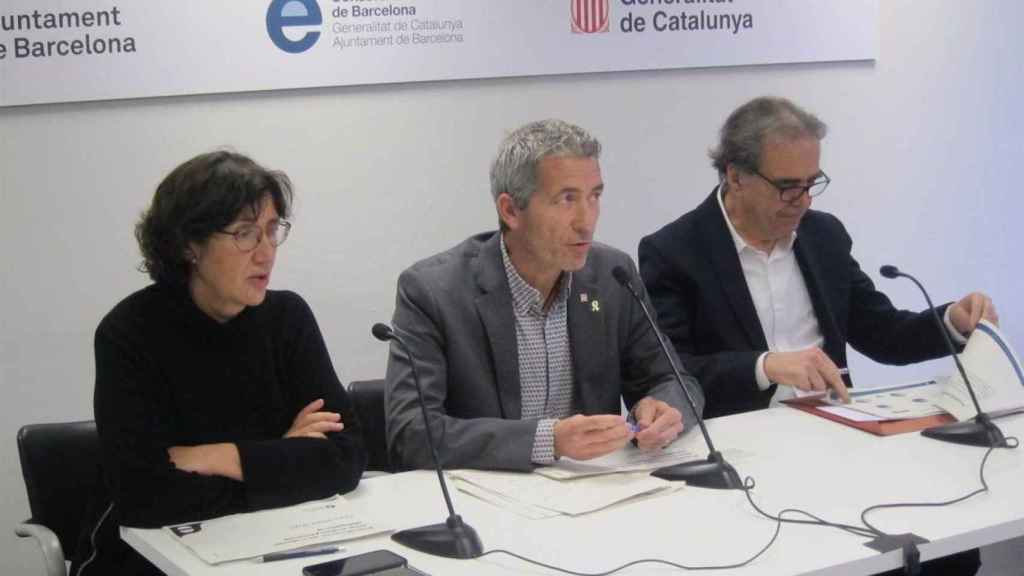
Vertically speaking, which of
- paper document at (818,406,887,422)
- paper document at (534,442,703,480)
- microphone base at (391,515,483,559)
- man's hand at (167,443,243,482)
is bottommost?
paper document at (818,406,887,422)

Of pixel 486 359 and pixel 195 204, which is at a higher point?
pixel 195 204

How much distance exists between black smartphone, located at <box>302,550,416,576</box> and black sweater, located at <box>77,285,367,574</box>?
38cm

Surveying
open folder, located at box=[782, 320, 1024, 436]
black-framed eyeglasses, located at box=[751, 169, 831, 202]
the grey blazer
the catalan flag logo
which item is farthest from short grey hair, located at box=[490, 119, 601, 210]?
the catalan flag logo

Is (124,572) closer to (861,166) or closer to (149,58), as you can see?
(149,58)

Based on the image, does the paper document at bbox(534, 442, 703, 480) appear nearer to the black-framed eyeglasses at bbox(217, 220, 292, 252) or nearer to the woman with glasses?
the woman with glasses

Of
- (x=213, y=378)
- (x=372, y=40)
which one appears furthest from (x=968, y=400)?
(x=372, y=40)

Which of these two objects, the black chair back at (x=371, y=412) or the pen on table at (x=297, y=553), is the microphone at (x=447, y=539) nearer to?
the pen on table at (x=297, y=553)

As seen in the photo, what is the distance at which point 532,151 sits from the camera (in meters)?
2.82

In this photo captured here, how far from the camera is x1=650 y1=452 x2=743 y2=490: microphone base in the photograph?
7.87 ft

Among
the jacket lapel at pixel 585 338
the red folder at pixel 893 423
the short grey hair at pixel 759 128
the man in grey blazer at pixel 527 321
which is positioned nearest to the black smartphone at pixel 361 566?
the man in grey blazer at pixel 527 321

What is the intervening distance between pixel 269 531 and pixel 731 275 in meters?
1.59

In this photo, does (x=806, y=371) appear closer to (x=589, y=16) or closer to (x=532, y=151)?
(x=532, y=151)

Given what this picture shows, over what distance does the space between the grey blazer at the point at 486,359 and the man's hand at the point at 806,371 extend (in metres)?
0.22

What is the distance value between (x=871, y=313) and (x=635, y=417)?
3.80 feet
